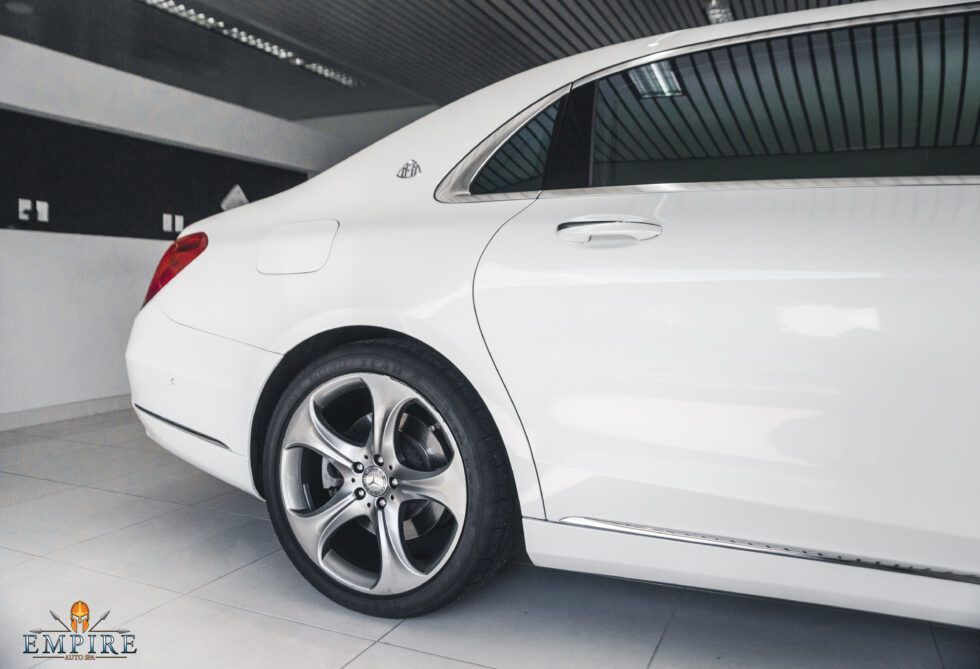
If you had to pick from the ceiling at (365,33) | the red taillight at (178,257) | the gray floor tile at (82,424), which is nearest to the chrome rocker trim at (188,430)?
the red taillight at (178,257)

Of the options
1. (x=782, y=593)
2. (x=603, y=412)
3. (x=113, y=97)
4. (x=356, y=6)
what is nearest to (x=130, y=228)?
(x=113, y=97)

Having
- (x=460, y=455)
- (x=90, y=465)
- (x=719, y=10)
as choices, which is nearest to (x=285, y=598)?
(x=460, y=455)

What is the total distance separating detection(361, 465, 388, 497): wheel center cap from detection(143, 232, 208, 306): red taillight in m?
0.76

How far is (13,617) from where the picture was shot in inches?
65.9

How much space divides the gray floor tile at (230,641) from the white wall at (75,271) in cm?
303

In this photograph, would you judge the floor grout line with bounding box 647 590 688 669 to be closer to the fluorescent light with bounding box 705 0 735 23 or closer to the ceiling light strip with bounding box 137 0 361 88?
the fluorescent light with bounding box 705 0 735 23

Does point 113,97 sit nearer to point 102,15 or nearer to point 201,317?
point 102,15

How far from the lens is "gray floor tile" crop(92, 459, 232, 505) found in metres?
2.69

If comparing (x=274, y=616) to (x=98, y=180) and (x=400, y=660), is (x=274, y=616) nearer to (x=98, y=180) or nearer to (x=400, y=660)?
(x=400, y=660)

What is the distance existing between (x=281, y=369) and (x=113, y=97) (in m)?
3.77

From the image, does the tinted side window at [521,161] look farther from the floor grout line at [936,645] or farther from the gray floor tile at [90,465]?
the gray floor tile at [90,465]

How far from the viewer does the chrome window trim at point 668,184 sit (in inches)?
50.9

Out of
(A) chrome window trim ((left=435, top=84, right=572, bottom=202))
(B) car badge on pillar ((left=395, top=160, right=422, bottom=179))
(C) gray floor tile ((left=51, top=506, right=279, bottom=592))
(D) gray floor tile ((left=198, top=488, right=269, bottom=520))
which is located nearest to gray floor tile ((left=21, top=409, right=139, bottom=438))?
(D) gray floor tile ((left=198, top=488, right=269, bottom=520))

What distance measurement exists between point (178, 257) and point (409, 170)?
0.70 meters
